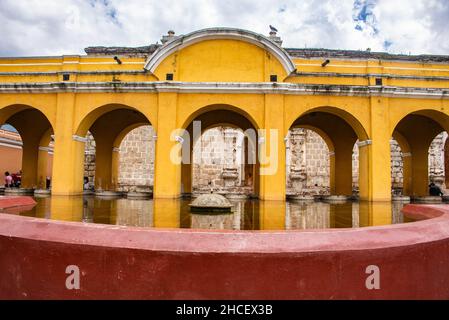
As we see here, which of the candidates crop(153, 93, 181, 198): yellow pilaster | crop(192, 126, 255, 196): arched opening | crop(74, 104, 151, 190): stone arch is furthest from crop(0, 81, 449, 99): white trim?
crop(192, 126, 255, 196): arched opening

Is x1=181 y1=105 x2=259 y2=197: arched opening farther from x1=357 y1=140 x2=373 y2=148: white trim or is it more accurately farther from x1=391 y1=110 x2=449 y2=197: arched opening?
x1=357 y1=140 x2=373 y2=148: white trim

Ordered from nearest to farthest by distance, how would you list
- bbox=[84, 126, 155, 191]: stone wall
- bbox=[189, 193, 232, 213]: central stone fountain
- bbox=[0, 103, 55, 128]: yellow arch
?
bbox=[189, 193, 232, 213]: central stone fountain
bbox=[0, 103, 55, 128]: yellow arch
bbox=[84, 126, 155, 191]: stone wall

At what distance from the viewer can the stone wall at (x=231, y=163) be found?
54.7ft

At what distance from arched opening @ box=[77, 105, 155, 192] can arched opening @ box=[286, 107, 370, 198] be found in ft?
21.4

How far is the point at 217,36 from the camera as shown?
9.52 metres

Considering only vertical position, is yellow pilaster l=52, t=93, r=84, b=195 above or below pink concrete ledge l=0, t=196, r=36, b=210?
above

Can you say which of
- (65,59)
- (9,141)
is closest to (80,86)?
(65,59)

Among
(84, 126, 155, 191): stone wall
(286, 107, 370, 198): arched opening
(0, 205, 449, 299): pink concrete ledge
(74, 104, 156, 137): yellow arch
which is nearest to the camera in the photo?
(0, 205, 449, 299): pink concrete ledge

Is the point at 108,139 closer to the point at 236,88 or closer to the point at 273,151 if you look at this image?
the point at 236,88

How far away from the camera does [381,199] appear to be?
936 centimetres

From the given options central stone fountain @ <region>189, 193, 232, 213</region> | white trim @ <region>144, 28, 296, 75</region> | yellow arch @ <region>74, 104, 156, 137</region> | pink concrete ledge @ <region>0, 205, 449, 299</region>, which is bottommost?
pink concrete ledge @ <region>0, 205, 449, 299</region>

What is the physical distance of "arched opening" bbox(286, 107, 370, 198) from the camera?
9.97 meters

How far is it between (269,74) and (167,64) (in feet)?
9.89

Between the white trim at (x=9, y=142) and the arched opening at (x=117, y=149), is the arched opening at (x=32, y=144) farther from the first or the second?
the white trim at (x=9, y=142)
